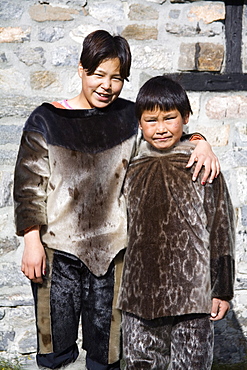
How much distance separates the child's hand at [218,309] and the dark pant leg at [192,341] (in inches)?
1.3

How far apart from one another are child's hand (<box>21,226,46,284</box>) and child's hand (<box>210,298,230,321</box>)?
0.76m

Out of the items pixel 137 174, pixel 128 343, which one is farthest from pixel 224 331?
pixel 137 174

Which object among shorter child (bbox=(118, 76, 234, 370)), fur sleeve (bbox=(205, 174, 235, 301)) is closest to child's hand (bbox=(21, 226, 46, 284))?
shorter child (bbox=(118, 76, 234, 370))

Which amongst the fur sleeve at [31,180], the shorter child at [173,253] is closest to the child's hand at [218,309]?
the shorter child at [173,253]

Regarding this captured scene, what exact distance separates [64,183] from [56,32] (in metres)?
1.39

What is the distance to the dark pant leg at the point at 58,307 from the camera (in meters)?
2.25

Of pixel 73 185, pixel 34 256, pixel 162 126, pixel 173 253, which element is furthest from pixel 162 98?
pixel 34 256

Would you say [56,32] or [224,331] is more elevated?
[56,32]

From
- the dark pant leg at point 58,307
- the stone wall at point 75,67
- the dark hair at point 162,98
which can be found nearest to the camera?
the dark hair at point 162,98

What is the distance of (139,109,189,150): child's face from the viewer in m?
2.12

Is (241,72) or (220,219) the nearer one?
(220,219)

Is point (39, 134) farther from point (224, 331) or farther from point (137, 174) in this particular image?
point (224, 331)

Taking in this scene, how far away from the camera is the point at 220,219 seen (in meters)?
2.14

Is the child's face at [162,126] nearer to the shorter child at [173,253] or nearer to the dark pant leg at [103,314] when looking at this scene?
the shorter child at [173,253]
